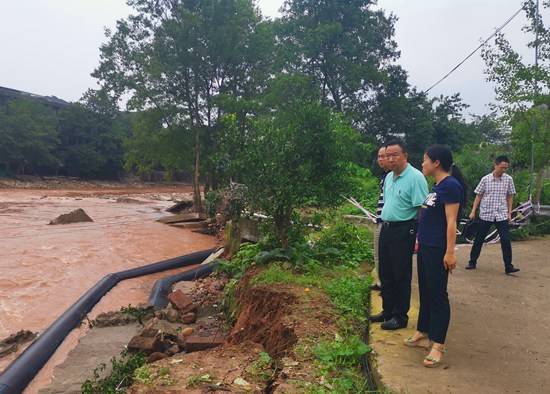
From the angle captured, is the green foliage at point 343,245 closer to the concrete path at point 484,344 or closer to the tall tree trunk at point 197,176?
the concrete path at point 484,344

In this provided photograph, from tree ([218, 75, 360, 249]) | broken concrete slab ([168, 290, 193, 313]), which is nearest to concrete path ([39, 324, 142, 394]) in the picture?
broken concrete slab ([168, 290, 193, 313])

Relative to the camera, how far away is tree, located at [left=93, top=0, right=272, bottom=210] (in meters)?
21.2

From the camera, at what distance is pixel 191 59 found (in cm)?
2136

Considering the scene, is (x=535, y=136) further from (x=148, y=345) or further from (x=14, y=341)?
(x=14, y=341)

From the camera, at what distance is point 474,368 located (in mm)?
A: 3408

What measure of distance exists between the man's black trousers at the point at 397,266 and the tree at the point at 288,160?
93.2 inches

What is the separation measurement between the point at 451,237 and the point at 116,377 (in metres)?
3.40

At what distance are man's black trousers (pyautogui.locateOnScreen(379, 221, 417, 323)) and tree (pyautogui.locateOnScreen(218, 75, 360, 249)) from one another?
7.76 feet

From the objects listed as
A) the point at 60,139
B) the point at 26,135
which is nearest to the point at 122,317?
the point at 26,135

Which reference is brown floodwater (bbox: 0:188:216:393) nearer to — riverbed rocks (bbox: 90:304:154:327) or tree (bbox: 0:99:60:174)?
riverbed rocks (bbox: 90:304:154:327)

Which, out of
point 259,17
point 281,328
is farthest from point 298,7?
point 281,328

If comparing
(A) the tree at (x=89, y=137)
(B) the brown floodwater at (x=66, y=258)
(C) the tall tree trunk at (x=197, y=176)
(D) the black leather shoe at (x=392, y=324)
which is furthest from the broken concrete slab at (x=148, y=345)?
(A) the tree at (x=89, y=137)

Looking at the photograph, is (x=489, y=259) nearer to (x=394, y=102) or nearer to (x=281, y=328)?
(x=281, y=328)

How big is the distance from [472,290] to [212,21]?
1911cm
